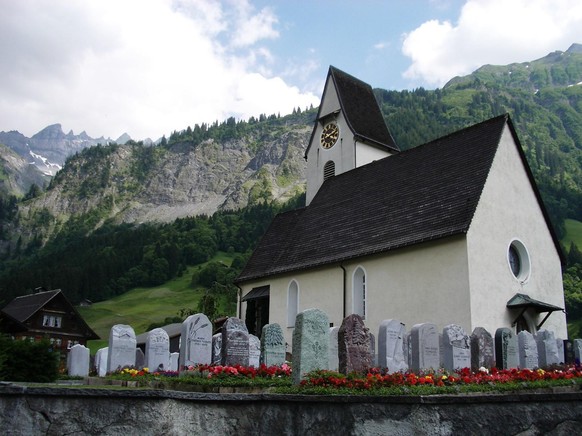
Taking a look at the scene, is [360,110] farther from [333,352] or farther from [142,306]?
[142,306]

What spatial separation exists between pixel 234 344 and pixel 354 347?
3.91m

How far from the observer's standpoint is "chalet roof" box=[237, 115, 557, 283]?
27422 mm

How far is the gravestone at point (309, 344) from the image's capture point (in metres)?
A: 14.6

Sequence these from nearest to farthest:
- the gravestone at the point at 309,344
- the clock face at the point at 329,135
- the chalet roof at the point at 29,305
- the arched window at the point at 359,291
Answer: the gravestone at the point at 309,344
the arched window at the point at 359,291
the clock face at the point at 329,135
the chalet roof at the point at 29,305

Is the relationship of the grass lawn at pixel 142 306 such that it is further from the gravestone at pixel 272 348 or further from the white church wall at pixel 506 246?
the gravestone at pixel 272 348

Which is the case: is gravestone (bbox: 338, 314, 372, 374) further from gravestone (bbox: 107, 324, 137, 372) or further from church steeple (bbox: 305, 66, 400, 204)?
church steeple (bbox: 305, 66, 400, 204)

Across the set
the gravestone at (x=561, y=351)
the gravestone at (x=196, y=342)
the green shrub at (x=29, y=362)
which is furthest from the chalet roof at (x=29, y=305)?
the gravestone at (x=561, y=351)

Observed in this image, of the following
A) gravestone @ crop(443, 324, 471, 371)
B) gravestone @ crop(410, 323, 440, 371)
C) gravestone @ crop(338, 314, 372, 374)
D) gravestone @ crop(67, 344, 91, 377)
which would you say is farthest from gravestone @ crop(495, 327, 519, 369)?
gravestone @ crop(67, 344, 91, 377)

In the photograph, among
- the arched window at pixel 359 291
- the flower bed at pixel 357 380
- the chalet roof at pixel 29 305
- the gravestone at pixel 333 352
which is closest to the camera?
the flower bed at pixel 357 380

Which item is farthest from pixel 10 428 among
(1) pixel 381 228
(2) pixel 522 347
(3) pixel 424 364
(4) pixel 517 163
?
(4) pixel 517 163

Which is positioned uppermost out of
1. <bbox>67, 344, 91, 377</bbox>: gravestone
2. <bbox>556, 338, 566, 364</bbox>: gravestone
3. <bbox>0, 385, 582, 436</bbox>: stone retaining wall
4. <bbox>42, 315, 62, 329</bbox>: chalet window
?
<bbox>42, 315, 62, 329</bbox>: chalet window

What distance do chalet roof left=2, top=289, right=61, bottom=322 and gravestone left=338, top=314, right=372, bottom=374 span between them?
55.5 metres

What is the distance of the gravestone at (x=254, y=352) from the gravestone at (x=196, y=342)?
4.03 ft

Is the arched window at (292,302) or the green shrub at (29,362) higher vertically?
the arched window at (292,302)
